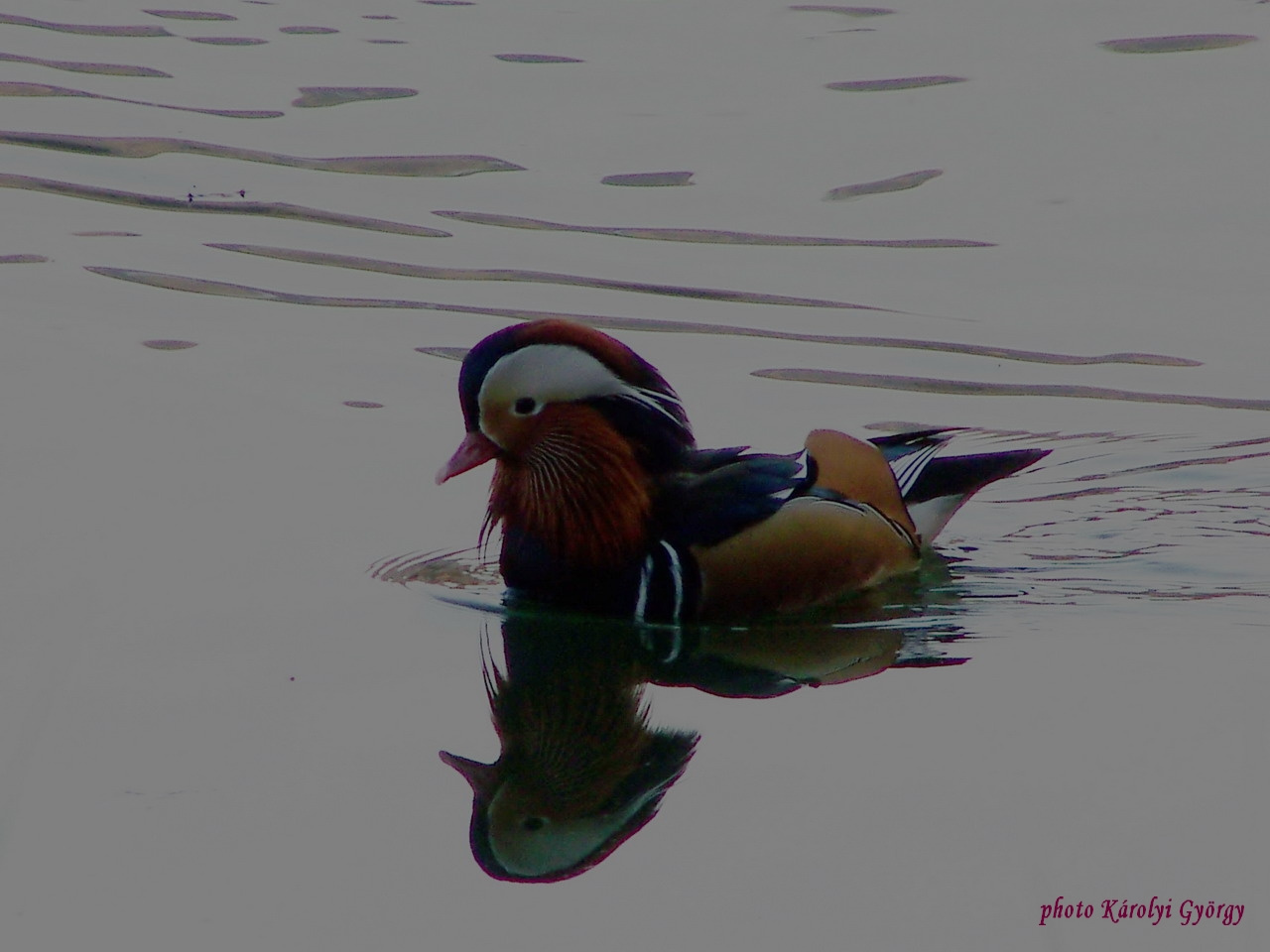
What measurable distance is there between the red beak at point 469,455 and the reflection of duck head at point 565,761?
0.46m

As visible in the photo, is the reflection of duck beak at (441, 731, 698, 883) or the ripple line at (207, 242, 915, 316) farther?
the ripple line at (207, 242, 915, 316)

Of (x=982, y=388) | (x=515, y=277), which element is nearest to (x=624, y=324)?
(x=515, y=277)

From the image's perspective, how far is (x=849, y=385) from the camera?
24.8 ft

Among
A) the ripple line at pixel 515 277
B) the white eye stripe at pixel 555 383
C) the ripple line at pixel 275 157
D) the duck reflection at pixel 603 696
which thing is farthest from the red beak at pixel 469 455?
the ripple line at pixel 275 157

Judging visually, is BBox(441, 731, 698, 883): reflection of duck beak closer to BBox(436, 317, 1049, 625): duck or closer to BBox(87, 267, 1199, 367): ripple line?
BBox(436, 317, 1049, 625): duck

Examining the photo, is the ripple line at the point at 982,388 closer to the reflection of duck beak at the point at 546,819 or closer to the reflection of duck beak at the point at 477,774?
the reflection of duck beak at the point at 546,819

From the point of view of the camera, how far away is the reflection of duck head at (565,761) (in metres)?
4.22

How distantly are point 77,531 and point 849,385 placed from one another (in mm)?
2844

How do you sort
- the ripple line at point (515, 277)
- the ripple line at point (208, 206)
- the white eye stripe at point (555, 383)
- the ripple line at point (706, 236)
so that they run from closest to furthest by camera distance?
the white eye stripe at point (555, 383) → the ripple line at point (515, 277) → the ripple line at point (706, 236) → the ripple line at point (208, 206)

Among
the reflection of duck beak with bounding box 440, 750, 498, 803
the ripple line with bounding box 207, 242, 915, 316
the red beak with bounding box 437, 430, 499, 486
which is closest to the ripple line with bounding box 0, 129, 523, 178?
the ripple line with bounding box 207, 242, 915, 316

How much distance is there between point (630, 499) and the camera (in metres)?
5.94

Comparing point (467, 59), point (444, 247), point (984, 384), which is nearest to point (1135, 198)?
point (984, 384)

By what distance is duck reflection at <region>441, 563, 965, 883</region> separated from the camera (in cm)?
429

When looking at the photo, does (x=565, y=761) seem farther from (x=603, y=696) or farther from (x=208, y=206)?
(x=208, y=206)
